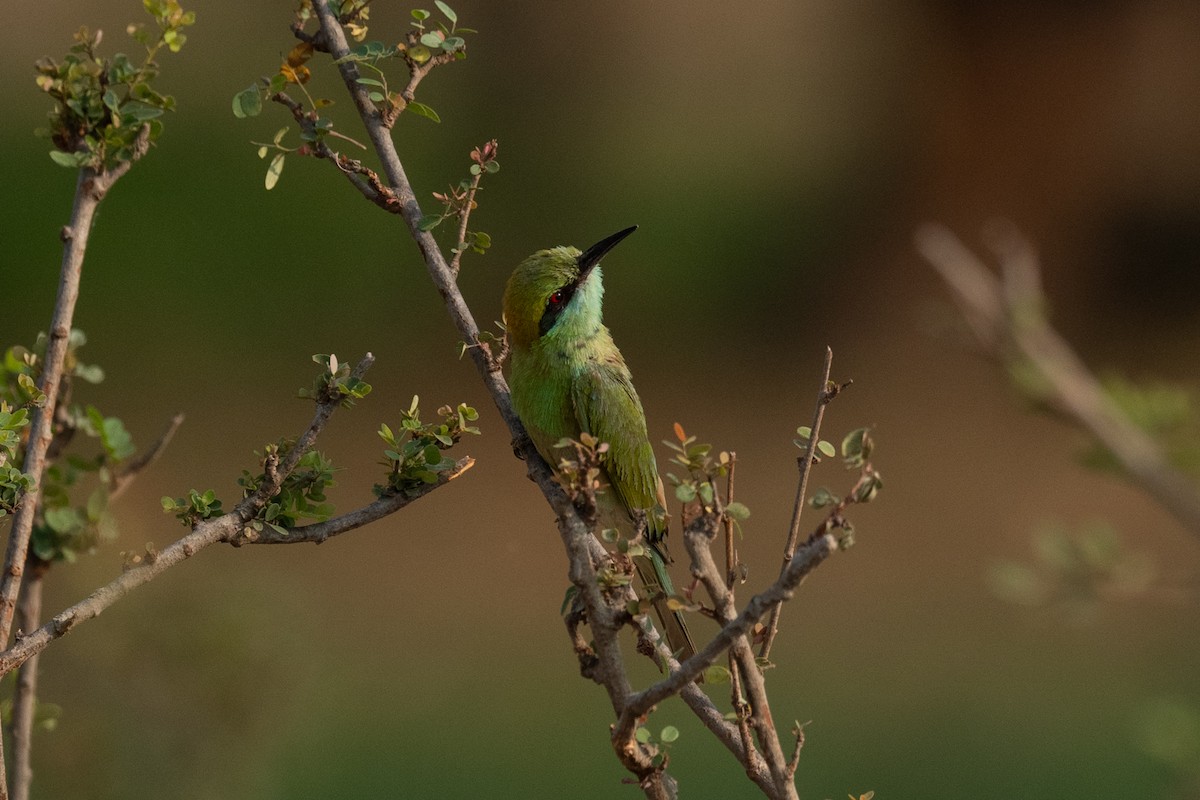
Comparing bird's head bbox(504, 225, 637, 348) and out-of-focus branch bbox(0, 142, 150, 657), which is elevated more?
bird's head bbox(504, 225, 637, 348)

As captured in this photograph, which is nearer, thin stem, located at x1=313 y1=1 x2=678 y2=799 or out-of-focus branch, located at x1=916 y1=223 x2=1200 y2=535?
out-of-focus branch, located at x1=916 y1=223 x2=1200 y2=535

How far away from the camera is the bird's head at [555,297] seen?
2.57m

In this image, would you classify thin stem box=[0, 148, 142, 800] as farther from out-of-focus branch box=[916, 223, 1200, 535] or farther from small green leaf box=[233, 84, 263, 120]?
out-of-focus branch box=[916, 223, 1200, 535]

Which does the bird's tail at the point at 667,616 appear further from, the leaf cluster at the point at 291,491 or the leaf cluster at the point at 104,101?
the leaf cluster at the point at 104,101

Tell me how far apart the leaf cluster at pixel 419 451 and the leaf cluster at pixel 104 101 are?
0.48 meters

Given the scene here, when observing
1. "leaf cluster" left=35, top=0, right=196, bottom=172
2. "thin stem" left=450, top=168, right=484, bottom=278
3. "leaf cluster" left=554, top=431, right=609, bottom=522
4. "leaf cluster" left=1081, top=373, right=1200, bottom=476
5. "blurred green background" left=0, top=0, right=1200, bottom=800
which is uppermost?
"blurred green background" left=0, top=0, right=1200, bottom=800

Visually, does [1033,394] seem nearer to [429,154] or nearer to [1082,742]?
[1082,742]

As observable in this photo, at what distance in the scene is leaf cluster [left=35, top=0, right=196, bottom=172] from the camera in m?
1.65

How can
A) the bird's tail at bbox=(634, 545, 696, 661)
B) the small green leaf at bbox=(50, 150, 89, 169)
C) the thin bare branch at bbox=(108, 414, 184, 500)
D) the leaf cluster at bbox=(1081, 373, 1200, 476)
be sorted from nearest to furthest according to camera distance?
the leaf cluster at bbox=(1081, 373, 1200, 476)
the small green leaf at bbox=(50, 150, 89, 169)
the thin bare branch at bbox=(108, 414, 184, 500)
the bird's tail at bbox=(634, 545, 696, 661)

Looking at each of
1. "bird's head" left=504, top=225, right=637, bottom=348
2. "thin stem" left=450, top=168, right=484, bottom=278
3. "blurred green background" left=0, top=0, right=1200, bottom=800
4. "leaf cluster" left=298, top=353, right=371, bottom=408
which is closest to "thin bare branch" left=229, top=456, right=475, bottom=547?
"leaf cluster" left=298, top=353, right=371, bottom=408

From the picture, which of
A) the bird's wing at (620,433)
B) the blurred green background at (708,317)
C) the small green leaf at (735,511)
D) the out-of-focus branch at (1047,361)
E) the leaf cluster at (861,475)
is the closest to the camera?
the out-of-focus branch at (1047,361)

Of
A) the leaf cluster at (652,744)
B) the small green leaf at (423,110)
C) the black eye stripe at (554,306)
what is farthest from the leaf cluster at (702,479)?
the black eye stripe at (554,306)

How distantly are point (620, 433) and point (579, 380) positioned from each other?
5.0 inches

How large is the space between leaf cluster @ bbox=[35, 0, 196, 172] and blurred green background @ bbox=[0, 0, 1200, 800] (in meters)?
2.09
